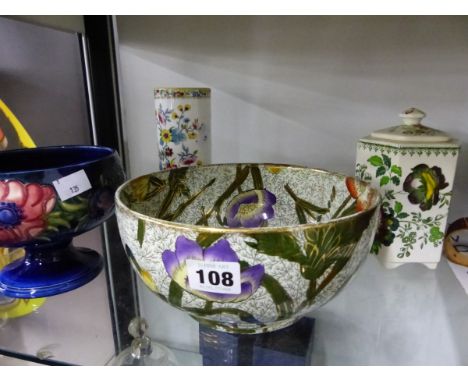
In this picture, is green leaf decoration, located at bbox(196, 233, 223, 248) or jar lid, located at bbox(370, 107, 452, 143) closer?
green leaf decoration, located at bbox(196, 233, 223, 248)

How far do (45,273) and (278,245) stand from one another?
0.83 feet

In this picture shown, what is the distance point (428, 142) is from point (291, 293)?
0.21 m

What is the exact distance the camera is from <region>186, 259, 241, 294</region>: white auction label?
0.23m

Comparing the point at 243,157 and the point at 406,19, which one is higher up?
the point at 406,19

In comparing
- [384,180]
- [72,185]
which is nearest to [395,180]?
[384,180]

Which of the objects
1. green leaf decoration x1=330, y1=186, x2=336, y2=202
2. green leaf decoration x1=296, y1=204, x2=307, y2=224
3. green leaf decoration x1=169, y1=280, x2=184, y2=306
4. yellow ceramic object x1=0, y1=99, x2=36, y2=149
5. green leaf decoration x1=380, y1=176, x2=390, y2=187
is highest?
yellow ceramic object x1=0, y1=99, x2=36, y2=149

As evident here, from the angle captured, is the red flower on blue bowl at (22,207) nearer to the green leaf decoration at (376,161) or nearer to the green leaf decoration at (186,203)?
the green leaf decoration at (186,203)

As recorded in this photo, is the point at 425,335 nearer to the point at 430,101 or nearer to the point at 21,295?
the point at 430,101

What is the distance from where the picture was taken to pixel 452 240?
0.41 m

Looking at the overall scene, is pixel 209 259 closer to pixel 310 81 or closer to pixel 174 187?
pixel 174 187

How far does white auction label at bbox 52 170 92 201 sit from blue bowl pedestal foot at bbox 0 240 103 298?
70 millimetres

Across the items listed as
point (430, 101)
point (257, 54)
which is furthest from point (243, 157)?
point (430, 101)

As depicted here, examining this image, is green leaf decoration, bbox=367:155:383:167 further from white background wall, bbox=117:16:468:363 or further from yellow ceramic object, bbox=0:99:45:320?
yellow ceramic object, bbox=0:99:45:320

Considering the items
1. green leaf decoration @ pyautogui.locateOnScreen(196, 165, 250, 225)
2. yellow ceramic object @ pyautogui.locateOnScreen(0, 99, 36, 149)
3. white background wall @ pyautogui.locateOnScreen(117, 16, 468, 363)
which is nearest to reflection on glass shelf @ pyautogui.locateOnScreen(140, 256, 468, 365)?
white background wall @ pyautogui.locateOnScreen(117, 16, 468, 363)
